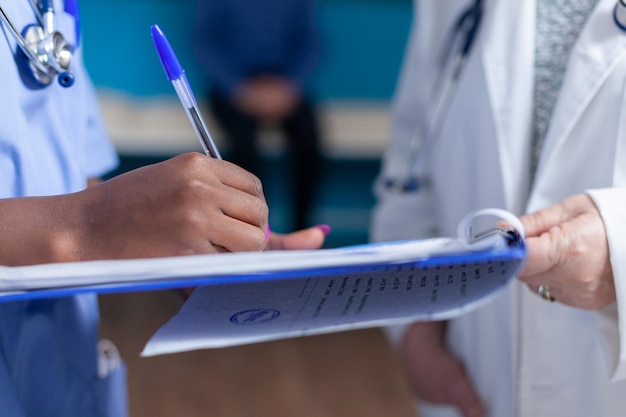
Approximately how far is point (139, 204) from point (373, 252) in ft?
0.55

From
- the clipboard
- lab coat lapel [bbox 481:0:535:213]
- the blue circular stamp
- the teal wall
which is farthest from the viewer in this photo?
the teal wall

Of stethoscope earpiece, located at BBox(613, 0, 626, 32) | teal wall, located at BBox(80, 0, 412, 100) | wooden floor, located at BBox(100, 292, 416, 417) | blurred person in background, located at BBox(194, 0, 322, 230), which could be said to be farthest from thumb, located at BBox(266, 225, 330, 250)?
teal wall, located at BBox(80, 0, 412, 100)

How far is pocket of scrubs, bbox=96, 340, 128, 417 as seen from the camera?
67 centimetres

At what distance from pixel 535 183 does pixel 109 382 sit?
1.66 feet

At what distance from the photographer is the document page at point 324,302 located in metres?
0.52

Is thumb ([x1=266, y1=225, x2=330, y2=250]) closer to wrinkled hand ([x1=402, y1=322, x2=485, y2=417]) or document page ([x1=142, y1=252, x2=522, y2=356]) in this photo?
document page ([x1=142, y1=252, x2=522, y2=356])

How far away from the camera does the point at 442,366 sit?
0.91 metres

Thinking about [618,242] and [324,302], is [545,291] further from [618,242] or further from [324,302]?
[324,302]

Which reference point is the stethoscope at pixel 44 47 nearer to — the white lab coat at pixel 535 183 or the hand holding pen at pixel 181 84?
the hand holding pen at pixel 181 84

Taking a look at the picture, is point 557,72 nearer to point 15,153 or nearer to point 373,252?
point 373,252

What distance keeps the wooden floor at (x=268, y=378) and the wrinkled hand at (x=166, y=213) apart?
1550mm

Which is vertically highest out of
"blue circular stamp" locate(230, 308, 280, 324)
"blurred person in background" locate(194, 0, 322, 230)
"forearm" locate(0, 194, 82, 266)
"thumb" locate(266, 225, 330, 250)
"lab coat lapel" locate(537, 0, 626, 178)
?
"forearm" locate(0, 194, 82, 266)

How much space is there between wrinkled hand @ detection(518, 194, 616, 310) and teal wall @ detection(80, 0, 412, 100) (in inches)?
93.1

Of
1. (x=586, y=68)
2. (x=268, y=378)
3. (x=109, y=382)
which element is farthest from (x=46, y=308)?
(x=268, y=378)
